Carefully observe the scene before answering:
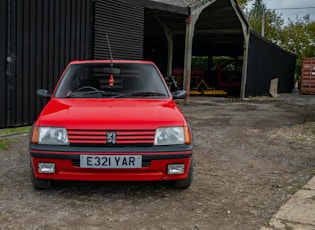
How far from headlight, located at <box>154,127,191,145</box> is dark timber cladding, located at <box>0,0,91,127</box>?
5.25 m

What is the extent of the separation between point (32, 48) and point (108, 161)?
568 centimetres

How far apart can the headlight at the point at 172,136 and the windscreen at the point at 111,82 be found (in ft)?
3.18

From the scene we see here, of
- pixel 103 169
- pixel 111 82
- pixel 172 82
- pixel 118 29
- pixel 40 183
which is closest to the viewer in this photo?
pixel 103 169

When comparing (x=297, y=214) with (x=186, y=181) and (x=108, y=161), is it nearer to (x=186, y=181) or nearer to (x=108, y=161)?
(x=186, y=181)

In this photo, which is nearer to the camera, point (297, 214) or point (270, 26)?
point (297, 214)

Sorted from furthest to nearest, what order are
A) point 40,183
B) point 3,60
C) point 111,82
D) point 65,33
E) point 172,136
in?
point 65,33 < point 3,60 < point 111,82 < point 40,183 < point 172,136

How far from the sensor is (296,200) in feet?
12.7

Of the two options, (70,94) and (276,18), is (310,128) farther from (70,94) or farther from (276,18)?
(276,18)

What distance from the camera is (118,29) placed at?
11.3m

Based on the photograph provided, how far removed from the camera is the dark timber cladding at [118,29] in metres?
10.4

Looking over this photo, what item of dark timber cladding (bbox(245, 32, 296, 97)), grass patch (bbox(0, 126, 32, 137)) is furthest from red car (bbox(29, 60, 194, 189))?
dark timber cladding (bbox(245, 32, 296, 97))

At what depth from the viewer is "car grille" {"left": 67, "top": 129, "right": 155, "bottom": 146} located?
363 cm

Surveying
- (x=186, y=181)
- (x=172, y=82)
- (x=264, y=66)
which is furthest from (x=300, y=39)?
(x=186, y=181)

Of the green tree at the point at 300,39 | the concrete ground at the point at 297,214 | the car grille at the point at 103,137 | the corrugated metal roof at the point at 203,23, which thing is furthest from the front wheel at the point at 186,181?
the green tree at the point at 300,39
